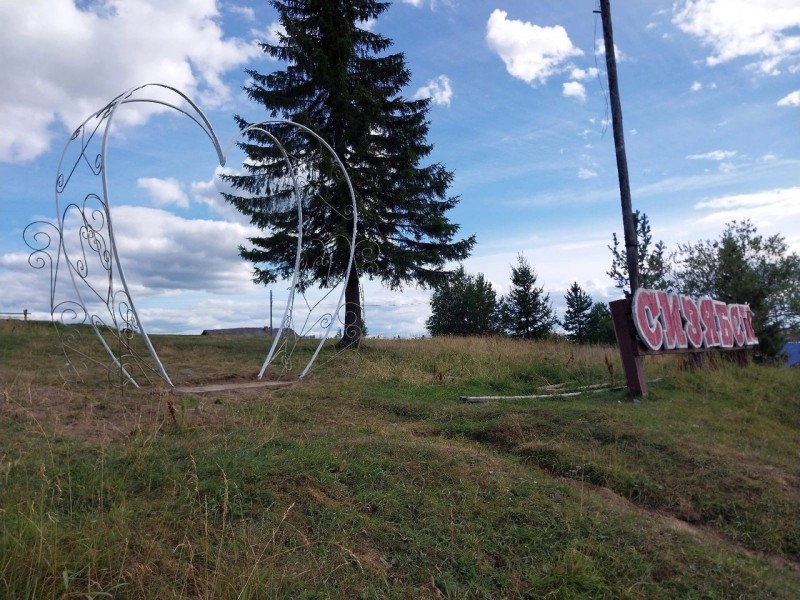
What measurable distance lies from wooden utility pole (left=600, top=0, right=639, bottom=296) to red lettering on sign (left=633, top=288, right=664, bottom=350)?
5.74 feet

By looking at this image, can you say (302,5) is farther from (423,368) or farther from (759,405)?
(759,405)

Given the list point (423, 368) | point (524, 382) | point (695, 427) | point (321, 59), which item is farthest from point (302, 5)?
point (695, 427)

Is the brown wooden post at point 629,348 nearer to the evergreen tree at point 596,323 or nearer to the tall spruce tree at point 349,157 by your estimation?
the tall spruce tree at point 349,157

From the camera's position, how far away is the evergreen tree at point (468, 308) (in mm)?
45938

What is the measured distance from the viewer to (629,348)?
10719mm

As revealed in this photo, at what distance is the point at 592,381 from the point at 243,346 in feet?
30.2

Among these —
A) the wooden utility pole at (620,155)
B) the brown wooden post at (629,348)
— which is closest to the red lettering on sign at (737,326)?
the wooden utility pole at (620,155)

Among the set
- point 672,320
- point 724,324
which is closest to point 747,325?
point 724,324

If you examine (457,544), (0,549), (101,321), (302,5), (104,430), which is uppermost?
(302,5)

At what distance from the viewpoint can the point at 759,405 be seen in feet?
35.8

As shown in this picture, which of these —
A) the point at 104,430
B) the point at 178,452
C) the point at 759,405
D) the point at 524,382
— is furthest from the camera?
the point at 524,382

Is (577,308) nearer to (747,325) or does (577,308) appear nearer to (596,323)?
(596,323)

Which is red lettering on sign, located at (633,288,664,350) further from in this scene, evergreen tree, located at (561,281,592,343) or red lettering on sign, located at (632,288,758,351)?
evergreen tree, located at (561,281,592,343)

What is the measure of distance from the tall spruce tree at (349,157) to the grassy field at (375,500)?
7.91 m
